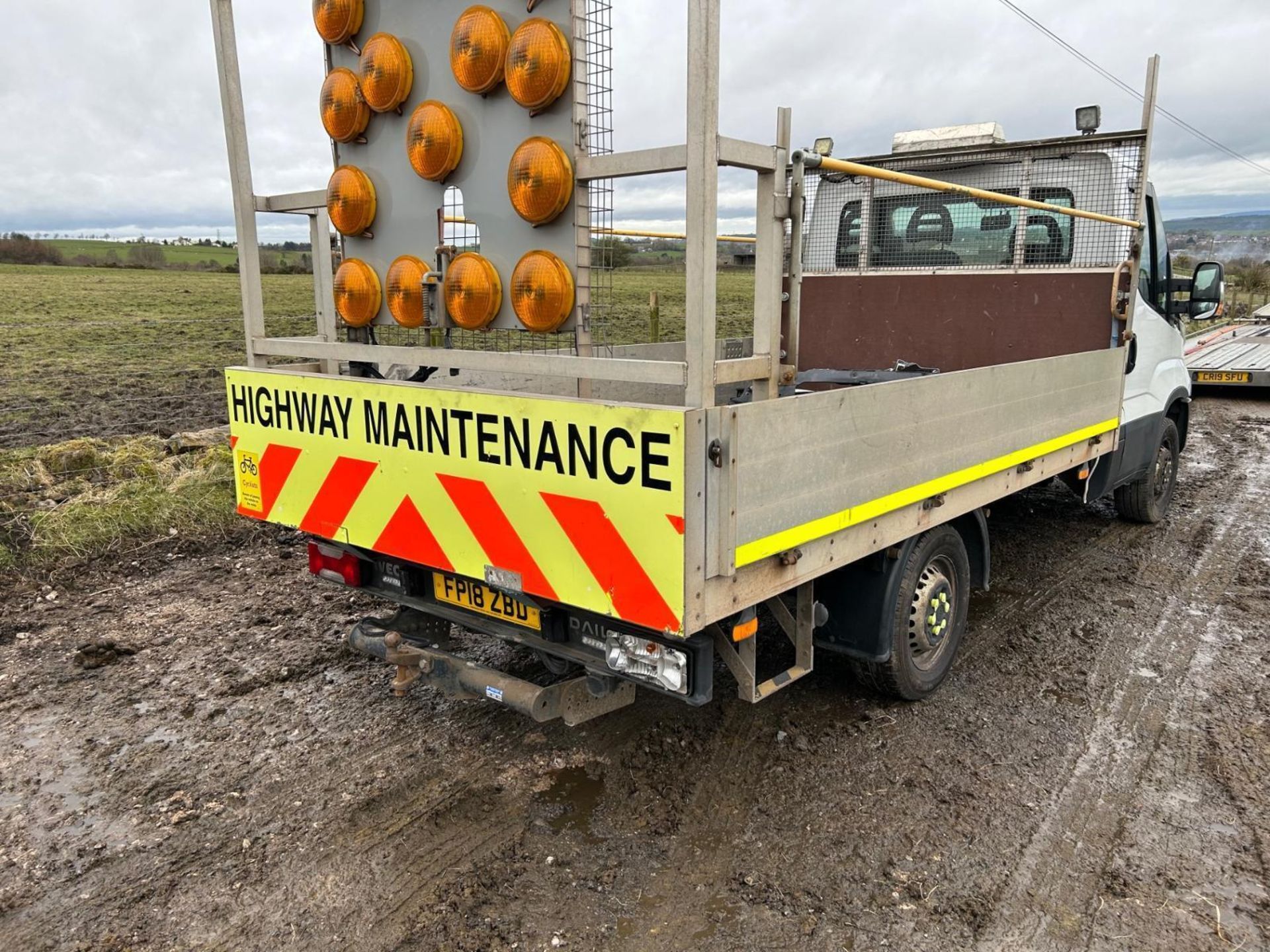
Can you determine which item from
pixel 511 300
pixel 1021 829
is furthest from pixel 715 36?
pixel 1021 829

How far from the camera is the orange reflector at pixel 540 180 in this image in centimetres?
288

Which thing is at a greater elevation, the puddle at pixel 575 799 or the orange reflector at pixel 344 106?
the orange reflector at pixel 344 106

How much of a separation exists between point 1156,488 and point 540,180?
589 cm

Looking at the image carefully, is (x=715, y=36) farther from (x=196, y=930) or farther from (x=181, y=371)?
(x=181, y=371)

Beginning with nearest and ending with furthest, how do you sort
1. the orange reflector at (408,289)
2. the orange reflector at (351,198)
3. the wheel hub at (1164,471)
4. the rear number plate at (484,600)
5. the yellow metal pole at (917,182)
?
the yellow metal pole at (917,182) → the rear number plate at (484,600) → the orange reflector at (408,289) → the orange reflector at (351,198) → the wheel hub at (1164,471)

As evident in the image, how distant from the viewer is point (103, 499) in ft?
20.8

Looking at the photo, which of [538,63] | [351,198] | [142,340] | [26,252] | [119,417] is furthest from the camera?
[26,252]

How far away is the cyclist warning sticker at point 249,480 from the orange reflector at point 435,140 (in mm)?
1510

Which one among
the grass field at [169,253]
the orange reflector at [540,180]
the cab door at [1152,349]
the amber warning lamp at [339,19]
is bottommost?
the cab door at [1152,349]

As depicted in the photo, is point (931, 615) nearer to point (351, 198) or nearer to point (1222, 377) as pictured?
point (351, 198)

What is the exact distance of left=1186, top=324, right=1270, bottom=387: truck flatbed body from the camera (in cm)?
1260

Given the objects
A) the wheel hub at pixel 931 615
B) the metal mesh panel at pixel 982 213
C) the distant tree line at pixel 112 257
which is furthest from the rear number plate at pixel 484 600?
the distant tree line at pixel 112 257

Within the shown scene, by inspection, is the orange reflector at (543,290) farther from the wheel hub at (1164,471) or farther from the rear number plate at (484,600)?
the wheel hub at (1164,471)

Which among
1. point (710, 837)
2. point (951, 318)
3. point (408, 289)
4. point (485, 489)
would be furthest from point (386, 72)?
point (951, 318)
